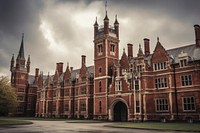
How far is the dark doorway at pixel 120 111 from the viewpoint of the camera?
4979 centimetres

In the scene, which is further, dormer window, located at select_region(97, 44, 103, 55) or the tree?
dormer window, located at select_region(97, 44, 103, 55)

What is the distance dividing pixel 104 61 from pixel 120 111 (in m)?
11.6

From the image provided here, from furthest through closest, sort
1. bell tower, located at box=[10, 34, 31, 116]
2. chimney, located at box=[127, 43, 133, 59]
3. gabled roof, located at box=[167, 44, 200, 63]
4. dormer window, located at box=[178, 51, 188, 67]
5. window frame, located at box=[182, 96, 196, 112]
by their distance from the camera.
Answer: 1. bell tower, located at box=[10, 34, 31, 116]
2. chimney, located at box=[127, 43, 133, 59]
3. gabled roof, located at box=[167, 44, 200, 63]
4. dormer window, located at box=[178, 51, 188, 67]
5. window frame, located at box=[182, 96, 196, 112]

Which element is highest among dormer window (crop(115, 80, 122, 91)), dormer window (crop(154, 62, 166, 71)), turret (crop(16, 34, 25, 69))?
turret (crop(16, 34, 25, 69))

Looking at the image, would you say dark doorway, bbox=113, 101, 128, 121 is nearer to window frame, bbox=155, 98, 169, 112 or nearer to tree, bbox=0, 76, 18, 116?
window frame, bbox=155, 98, 169, 112

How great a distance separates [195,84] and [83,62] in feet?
111

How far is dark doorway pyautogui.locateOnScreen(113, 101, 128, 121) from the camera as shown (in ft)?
163

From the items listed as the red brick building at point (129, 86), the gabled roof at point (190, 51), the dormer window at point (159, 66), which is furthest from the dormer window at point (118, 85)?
the gabled roof at point (190, 51)

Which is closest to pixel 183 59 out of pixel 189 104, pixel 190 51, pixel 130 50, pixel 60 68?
pixel 190 51

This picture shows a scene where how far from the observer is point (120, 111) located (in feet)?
166

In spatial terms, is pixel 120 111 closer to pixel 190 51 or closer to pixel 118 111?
pixel 118 111

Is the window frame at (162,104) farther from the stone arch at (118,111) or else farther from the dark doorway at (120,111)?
the dark doorway at (120,111)

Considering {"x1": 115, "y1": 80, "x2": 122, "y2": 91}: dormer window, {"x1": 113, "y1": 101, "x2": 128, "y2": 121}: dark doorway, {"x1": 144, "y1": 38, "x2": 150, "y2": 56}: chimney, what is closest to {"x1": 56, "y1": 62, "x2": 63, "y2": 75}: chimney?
{"x1": 113, "y1": 101, "x2": 128, "y2": 121}: dark doorway

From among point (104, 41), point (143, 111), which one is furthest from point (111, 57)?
point (143, 111)
